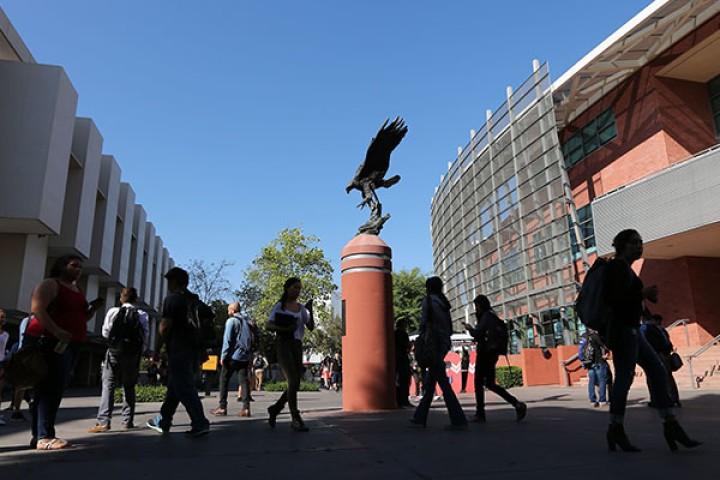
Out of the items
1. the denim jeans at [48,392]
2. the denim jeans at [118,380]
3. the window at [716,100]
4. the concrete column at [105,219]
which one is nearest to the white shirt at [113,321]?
the denim jeans at [118,380]

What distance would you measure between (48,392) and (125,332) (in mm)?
1549

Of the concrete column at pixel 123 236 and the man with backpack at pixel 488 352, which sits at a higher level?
the concrete column at pixel 123 236

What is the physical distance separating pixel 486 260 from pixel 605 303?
26784 mm

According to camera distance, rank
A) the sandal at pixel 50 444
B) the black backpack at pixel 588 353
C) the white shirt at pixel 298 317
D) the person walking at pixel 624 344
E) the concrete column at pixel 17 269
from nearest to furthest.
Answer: the person walking at pixel 624 344 < the sandal at pixel 50 444 < the white shirt at pixel 298 317 < the black backpack at pixel 588 353 < the concrete column at pixel 17 269

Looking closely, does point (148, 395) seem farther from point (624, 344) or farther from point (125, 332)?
point (624, 344)

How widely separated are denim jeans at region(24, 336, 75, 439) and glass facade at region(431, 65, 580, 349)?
20.8m

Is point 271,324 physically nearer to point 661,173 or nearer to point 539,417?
point 539,417

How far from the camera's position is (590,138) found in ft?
84.7

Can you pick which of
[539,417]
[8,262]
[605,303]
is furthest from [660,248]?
[8,262]

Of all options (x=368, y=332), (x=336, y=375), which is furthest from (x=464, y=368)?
(x=336, y=375)

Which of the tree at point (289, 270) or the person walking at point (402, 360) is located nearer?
the person walking at point (402, 360)

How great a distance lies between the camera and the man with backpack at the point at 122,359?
19.2ft

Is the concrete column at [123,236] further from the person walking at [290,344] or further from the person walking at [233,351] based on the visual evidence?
the person walking at [290,344]

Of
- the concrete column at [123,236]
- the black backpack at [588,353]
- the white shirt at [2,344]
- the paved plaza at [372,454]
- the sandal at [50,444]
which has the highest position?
the concrete column at [123,236]
